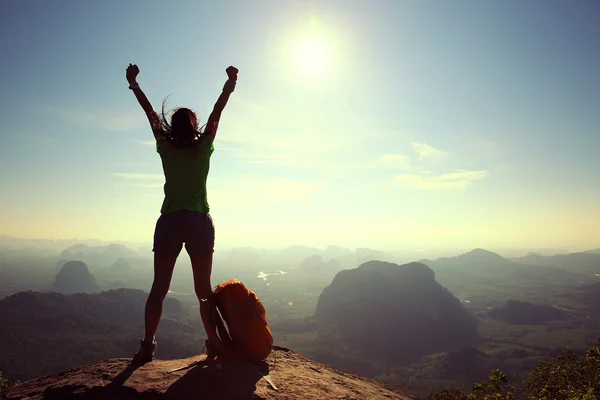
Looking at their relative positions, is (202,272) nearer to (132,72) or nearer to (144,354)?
(144,354)

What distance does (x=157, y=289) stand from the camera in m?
4.66

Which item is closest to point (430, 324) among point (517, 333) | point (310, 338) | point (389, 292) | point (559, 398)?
point (389, 292)

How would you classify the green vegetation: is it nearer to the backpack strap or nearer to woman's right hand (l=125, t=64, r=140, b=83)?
the backpack strap

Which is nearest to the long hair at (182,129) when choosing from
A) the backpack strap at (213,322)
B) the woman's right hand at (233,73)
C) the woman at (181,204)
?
the woman at (181,204)

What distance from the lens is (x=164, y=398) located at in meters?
3.91

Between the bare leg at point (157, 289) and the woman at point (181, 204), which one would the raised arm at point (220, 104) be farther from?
the bare leg at point (157, 289)

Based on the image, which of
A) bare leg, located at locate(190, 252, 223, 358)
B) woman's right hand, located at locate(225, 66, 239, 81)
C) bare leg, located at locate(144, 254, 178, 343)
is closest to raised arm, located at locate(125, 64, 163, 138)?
woman's right hand, located at locate(225, 66, 239, 81)

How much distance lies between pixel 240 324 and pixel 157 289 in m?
1.46

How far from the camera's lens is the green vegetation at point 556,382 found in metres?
9.83

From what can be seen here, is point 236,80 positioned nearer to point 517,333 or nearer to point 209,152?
point 209,152

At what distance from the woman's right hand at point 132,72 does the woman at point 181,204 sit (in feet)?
3.17

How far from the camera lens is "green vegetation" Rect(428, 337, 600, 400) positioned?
32.2 ft

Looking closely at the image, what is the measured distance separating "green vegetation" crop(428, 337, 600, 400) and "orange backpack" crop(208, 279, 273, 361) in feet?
24.5

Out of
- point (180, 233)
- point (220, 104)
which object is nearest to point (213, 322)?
point (180, 233)
